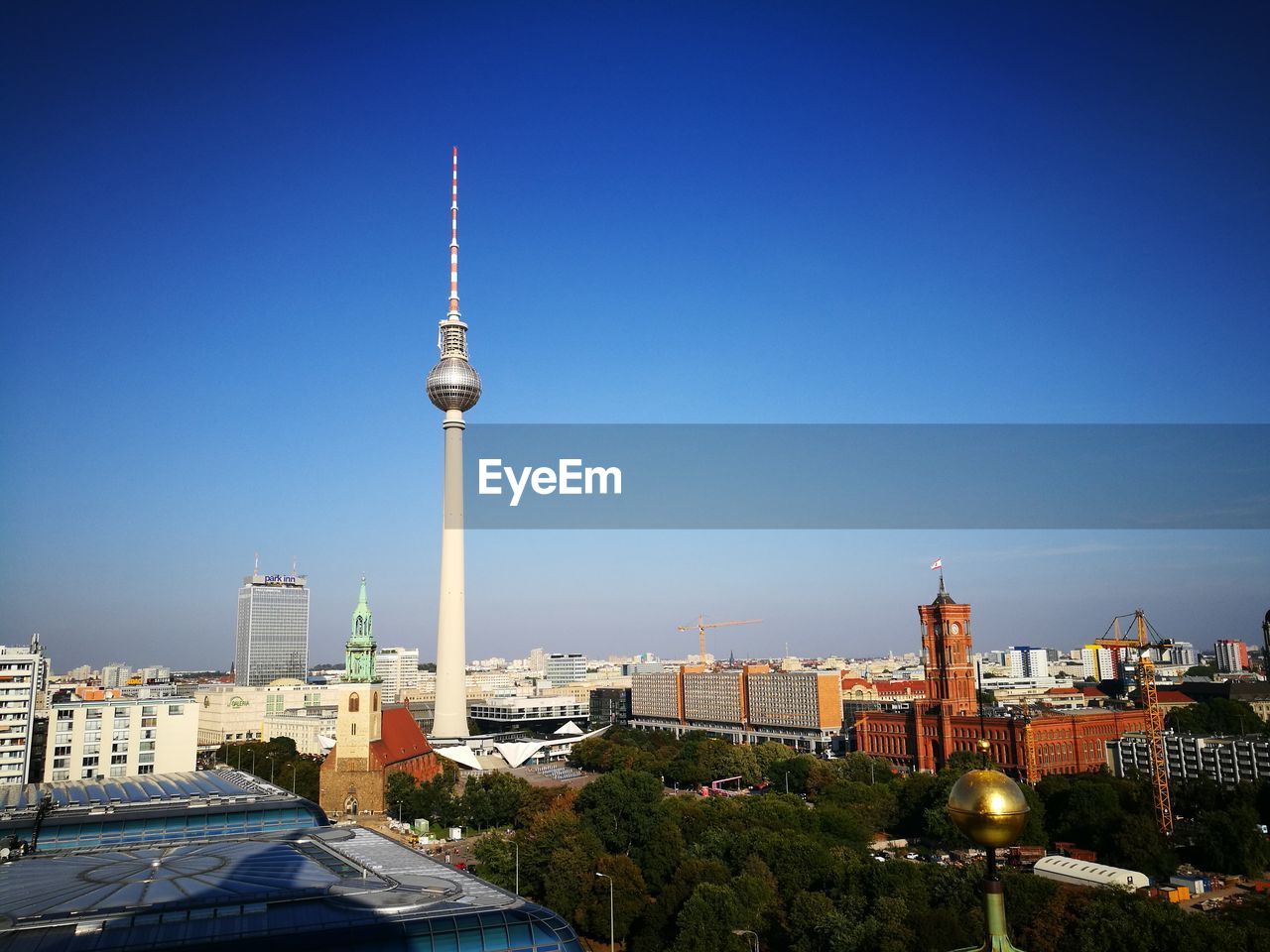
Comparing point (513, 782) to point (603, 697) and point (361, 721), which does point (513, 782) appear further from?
point (603, 697)

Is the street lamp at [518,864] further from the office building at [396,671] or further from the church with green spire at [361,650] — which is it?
the office building at [396,671]

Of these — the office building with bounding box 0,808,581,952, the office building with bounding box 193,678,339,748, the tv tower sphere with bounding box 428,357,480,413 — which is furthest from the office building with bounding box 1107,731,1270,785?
the office building with bounding box 193,678,339,748

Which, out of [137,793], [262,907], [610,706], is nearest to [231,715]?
[610,706]

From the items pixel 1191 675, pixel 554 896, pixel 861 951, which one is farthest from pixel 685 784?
pixel 1191 675

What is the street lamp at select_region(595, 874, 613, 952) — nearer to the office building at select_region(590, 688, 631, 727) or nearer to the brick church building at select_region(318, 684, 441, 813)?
the brick church building at select_region(318, 684, 441, 813)

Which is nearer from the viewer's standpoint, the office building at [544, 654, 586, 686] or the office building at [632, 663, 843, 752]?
the office building at [632, 663, 843, 752]
